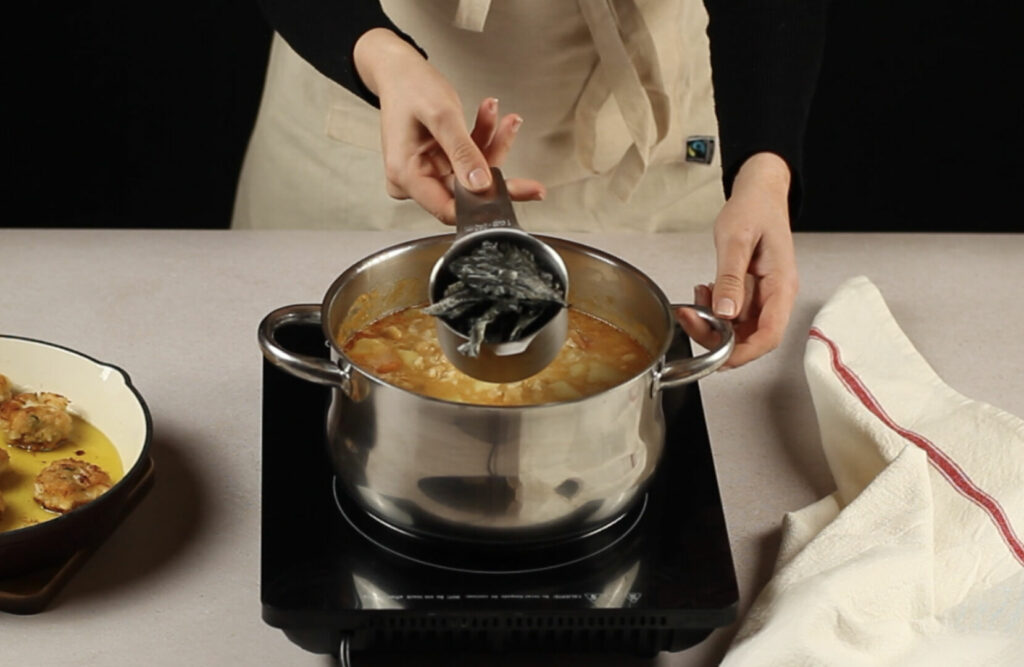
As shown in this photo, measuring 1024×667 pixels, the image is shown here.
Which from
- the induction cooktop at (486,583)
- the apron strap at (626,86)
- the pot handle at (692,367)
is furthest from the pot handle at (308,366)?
the apron strap at (626,86)

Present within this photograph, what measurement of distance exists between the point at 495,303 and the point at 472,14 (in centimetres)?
73

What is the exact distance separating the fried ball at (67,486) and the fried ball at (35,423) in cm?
6

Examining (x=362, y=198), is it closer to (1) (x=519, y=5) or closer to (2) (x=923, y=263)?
(1) (x=519, y=5)

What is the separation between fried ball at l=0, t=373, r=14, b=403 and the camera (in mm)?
1280

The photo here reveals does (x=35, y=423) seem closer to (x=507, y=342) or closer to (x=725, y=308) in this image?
(x=507, y=342)

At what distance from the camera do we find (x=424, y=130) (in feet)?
4.80

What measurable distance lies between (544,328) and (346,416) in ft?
0.58

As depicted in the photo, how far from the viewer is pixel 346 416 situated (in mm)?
1081

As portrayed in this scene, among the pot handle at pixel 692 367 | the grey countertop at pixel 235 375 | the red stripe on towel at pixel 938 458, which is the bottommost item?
the grey countertop at pixel 235 375

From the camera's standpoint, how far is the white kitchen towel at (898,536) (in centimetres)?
107

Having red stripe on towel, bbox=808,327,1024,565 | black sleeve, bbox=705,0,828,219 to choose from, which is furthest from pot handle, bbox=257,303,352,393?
black sleeve, bbox=705,0,828,219

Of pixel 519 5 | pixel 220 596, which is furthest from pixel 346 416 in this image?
pixel 519 5

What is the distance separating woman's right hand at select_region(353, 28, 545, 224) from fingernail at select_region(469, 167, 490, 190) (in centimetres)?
7

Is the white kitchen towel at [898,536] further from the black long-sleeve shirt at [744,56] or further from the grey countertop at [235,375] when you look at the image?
the black long-sleeve shirt at [744,56]
